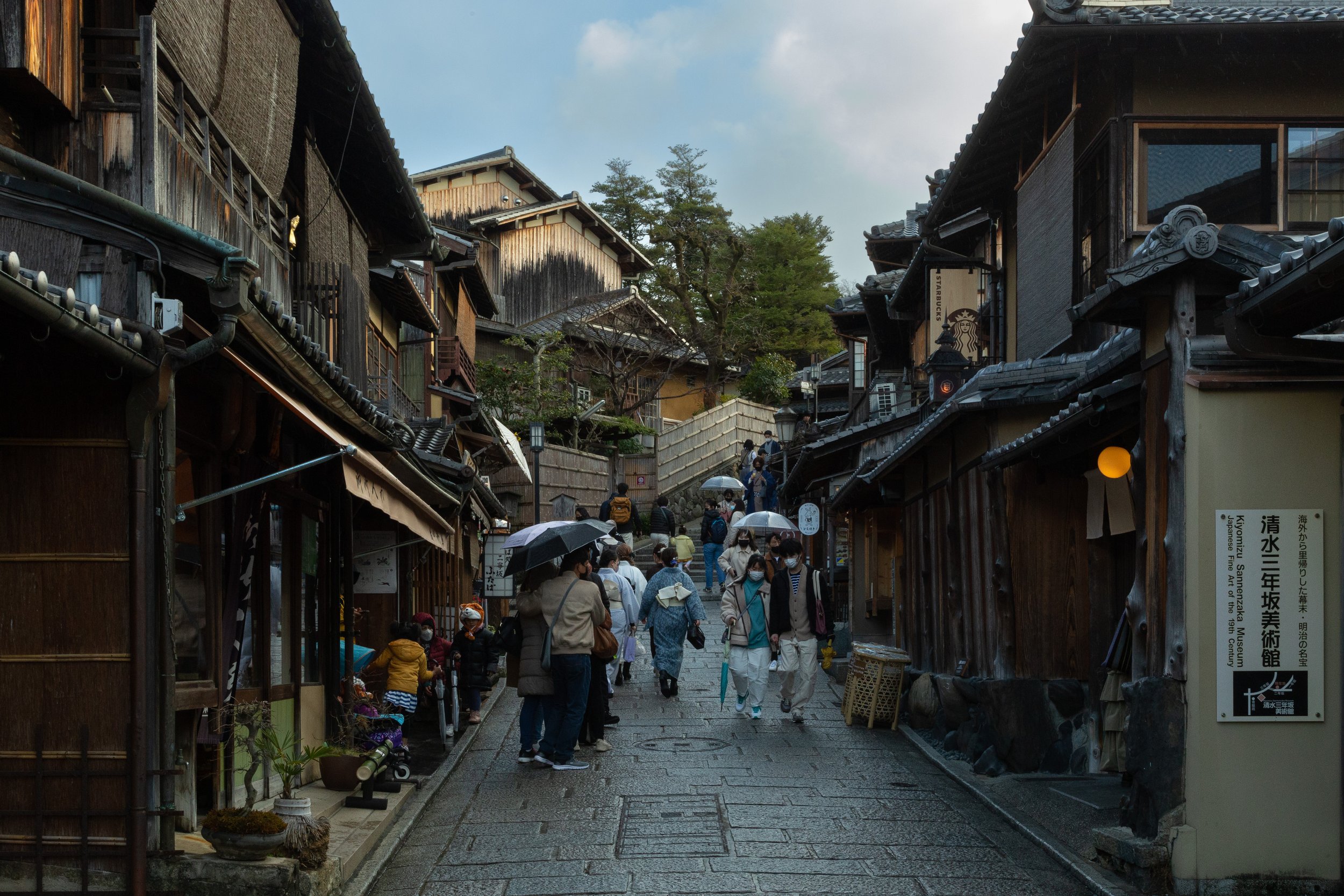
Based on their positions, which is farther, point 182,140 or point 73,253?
point 182,140

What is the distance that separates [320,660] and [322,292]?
3.98m

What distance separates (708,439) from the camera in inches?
1873

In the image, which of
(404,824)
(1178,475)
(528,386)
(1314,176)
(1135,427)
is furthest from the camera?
(528,386)

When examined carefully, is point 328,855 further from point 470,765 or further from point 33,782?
point 470,765

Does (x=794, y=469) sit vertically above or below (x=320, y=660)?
above

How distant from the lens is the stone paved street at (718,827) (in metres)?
8.53

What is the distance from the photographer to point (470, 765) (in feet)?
44.8

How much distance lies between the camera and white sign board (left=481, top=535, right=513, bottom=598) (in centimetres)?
2122

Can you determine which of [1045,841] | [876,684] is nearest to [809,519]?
Answer: [876,684]

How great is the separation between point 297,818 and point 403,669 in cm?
557

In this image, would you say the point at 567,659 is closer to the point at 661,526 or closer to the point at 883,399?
the point at 883,399

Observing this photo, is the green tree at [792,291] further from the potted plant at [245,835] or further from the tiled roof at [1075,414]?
the potted plant at [245,835]

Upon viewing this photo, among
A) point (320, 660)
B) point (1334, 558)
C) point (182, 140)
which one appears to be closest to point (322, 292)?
point (320, 660)

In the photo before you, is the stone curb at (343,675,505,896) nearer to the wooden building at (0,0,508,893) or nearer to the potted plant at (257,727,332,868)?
the potted plant at (257,727,332,868)
